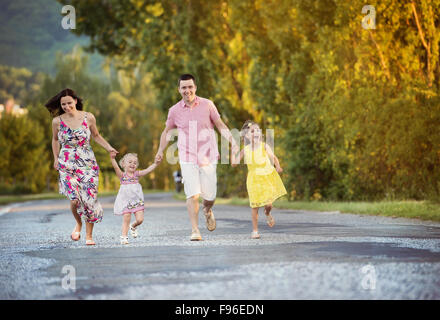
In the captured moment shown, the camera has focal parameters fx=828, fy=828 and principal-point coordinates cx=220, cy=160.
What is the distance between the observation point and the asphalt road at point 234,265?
6820 mm

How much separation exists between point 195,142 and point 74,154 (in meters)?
1.70

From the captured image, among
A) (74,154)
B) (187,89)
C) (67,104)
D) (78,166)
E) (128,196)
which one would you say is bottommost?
(128,196)

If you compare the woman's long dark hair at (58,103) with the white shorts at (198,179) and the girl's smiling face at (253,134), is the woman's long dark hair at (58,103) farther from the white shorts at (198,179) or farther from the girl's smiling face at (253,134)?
the girl's smiling face at (253,134)

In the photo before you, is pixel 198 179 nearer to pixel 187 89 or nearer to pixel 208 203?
pixel 208 203

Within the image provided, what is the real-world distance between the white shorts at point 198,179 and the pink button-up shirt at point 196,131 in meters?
0.09

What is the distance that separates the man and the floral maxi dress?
3.39ft

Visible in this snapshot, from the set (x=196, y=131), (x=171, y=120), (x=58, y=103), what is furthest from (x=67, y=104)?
(x=196, y=131)

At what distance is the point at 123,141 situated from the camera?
72562mm

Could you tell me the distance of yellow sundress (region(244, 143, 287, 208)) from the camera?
12.4 metres

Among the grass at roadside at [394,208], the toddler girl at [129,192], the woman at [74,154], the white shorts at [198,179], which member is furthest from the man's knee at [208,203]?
the grass at roadside at [394,208]

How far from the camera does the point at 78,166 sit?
11461mm
